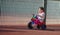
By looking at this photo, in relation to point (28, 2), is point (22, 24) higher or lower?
lower

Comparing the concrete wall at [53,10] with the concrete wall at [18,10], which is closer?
the concrete wall at [18,10]

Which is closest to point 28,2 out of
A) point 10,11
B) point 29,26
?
point 10,11

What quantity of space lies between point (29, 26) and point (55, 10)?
92.1 inches

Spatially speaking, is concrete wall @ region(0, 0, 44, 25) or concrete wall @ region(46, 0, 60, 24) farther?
concrete wall @ region(46, 0, 60, 24)

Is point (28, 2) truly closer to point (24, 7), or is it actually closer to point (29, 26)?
point (24, 7)

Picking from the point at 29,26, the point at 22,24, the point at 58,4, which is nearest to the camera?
the point at 29,26

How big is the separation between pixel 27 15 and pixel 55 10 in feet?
4.56

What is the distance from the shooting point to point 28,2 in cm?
1096

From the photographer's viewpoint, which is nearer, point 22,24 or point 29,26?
point 29,26

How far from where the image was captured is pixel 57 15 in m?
11.3

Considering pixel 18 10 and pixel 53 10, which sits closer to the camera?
pixel 18 10

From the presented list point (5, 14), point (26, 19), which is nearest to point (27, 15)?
point (26, 19)

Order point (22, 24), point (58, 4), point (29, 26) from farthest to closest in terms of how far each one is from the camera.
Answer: point (58, 4) → point (22, 24) → point (29, 26)

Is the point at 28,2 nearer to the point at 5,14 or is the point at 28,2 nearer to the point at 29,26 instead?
the point at 5,14
